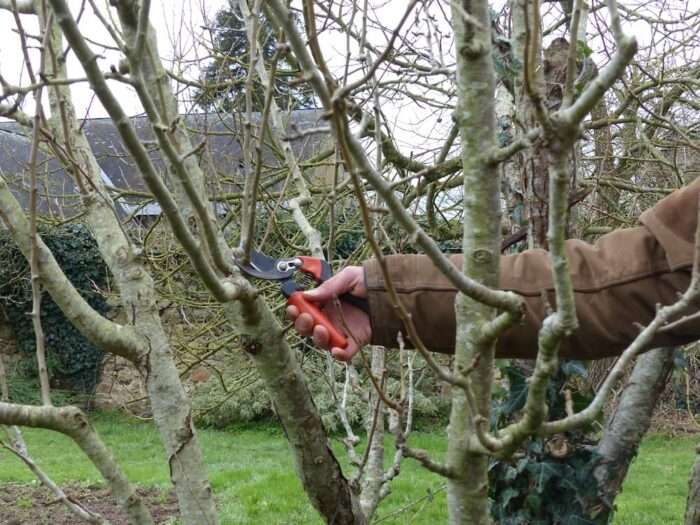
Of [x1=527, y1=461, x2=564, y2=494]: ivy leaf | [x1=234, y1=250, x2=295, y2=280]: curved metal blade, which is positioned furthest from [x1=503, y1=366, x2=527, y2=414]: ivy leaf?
[x1=234, y1=250, x2=295, y2=280]: curved metal blade

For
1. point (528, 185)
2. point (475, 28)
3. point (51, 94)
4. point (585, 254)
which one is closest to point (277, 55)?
point (475, 28)

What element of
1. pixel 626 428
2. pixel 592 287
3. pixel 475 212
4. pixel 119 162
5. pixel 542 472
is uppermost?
pixel 119 162

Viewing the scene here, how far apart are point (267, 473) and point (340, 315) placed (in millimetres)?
6270

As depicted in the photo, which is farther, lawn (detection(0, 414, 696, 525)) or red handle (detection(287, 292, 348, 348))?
lawn (detection(0, 414, 696, 525))

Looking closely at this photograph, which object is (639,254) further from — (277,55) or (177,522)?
(177,522)

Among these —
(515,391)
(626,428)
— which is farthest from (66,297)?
(626,428)

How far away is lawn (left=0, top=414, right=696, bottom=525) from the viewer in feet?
20.3

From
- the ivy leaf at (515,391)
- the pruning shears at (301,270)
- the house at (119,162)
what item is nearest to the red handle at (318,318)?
the pruning shears at (301,270)

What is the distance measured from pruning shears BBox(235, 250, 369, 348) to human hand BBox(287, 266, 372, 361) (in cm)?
1

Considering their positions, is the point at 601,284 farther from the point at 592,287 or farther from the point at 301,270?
the point at 301,270

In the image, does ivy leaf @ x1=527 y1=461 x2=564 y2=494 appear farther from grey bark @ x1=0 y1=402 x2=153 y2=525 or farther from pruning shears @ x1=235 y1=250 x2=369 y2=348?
grey bark @ x1=0 y1=402 x2=153 y2=525

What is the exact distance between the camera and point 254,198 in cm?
160

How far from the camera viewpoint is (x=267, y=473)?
752 cm

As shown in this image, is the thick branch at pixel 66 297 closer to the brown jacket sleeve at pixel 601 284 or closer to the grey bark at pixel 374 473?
the brown jacket sleeve at pixel 601 284
